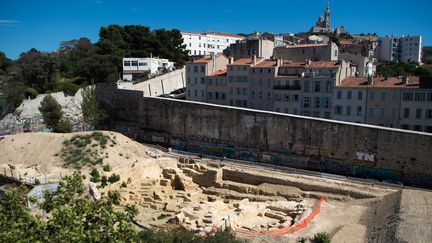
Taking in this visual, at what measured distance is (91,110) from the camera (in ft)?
160

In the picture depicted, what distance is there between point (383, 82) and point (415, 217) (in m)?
19.3

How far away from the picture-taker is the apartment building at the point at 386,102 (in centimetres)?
3766

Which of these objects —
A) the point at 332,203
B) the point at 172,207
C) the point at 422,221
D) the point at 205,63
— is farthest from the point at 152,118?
the point at 422,221

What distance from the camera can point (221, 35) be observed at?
9675 centimetres

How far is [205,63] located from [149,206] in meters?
24.9

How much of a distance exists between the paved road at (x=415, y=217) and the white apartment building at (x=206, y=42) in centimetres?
6495

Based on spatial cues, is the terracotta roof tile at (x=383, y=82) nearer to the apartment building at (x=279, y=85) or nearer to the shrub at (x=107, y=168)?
the apartment building at (x=279, y=85)

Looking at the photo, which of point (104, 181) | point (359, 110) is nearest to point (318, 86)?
point (359, 110)

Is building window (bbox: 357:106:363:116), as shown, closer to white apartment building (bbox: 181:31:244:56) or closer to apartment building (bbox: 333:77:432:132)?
apartment building (bbox: 333:77:432:132)

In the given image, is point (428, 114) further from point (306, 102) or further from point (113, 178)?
point (113, 178)

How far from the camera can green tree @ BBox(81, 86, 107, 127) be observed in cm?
4894

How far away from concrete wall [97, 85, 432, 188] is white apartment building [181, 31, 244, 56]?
39.6 metres

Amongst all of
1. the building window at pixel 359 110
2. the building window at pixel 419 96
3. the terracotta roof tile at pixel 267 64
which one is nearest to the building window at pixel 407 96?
the building window at pixel 419 96

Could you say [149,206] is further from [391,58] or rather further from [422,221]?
[391,58]
